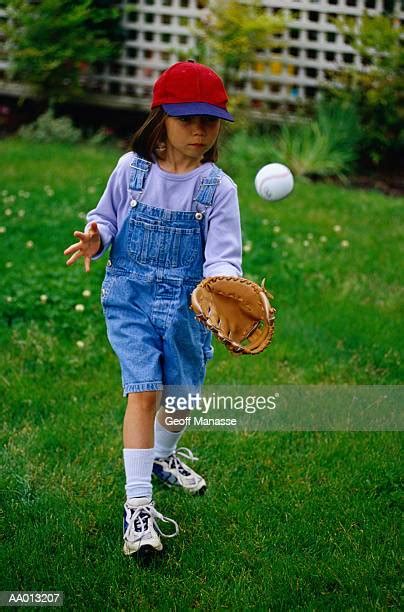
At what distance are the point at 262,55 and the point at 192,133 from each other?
6052 mm

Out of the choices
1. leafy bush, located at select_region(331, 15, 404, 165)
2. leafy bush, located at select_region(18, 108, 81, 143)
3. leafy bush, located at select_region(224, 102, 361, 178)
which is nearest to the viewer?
leafy bush, located at select_region(224, 102, 361, 178)

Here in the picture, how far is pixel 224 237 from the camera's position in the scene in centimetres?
278

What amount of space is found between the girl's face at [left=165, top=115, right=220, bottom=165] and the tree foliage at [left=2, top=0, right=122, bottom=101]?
549 cm

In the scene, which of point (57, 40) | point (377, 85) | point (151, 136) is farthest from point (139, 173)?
point (57, 40)

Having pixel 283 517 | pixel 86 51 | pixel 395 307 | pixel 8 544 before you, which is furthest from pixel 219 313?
pixel 86 51

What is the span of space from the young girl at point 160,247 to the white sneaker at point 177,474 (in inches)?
9.2

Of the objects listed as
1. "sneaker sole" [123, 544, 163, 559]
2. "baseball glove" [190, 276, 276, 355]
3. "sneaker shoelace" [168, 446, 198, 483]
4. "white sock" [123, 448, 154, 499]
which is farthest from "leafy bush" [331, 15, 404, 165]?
"sneaker sole" [123, 544, 163, 559]

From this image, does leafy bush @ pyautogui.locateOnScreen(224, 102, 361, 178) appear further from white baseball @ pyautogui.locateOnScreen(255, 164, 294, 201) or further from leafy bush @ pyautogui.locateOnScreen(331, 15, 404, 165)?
white baseball @ pyautogui.locateOnScreen(255, 164, 294, 201)

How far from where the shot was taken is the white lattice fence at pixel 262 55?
27.0ft

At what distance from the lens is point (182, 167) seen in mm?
2875

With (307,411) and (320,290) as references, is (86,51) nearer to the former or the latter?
(320,290)

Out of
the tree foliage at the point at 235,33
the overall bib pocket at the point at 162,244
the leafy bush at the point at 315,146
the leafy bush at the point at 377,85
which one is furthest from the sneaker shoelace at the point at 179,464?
the tree foliage at the point at 235,33

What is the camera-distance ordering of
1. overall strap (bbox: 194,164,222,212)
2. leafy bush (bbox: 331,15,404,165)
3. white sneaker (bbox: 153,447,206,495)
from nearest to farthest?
overall strap (bbox: 194,164,222,212)
white sneaker (bbox: 153,447,206,495)
leafy bush (bbox: 331,15,404,165)

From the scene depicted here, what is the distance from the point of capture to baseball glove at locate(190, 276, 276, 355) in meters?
2.61
